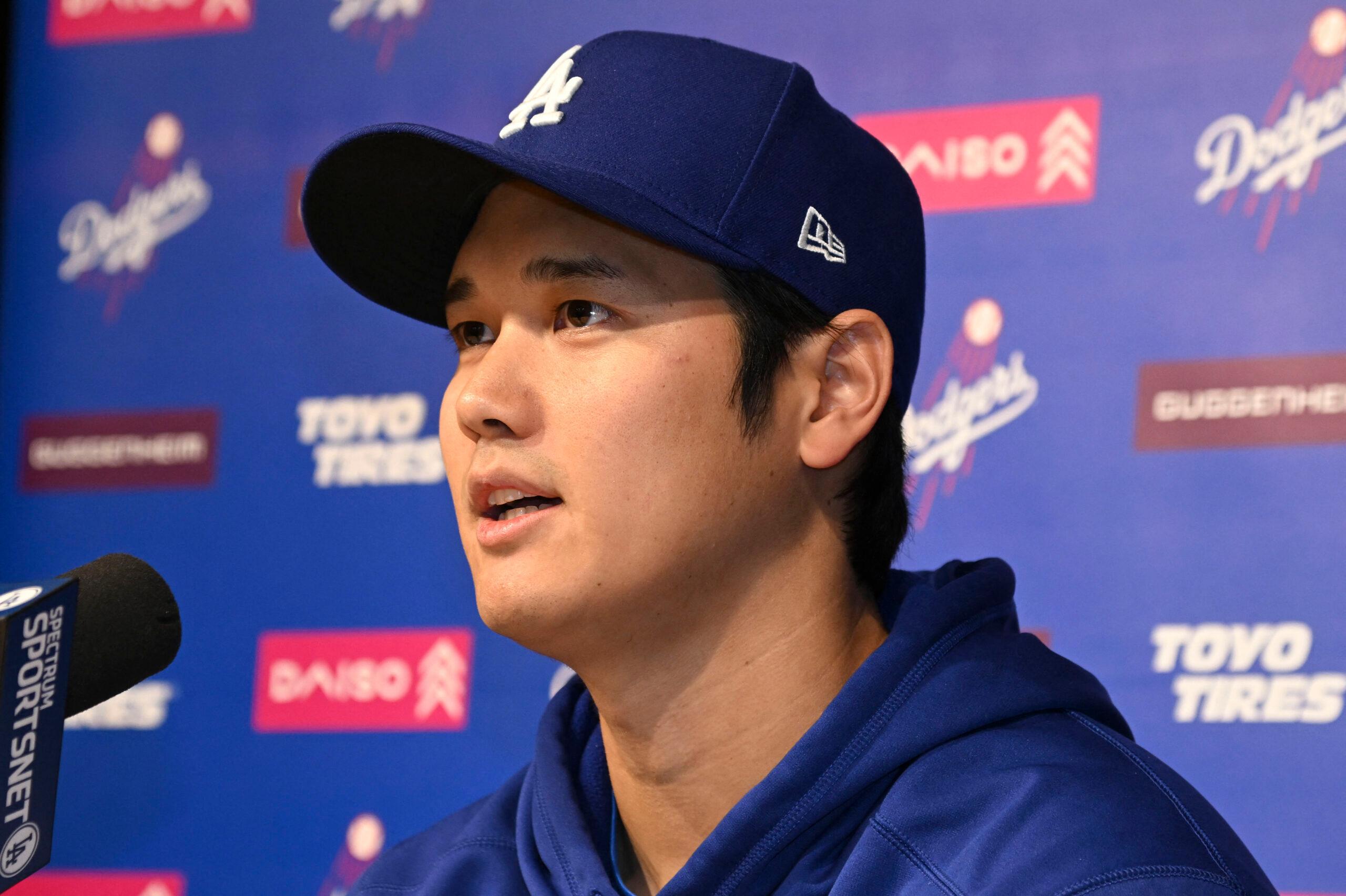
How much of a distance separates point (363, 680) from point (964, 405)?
986 mm

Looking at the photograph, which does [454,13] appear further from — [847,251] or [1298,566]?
[1298,566]

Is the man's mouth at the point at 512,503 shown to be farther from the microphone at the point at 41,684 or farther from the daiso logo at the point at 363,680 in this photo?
the daiso logo at the point at 363,680

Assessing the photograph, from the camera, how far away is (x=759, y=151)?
45.3 inches

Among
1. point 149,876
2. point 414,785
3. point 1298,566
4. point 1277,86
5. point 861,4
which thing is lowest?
point 149,876

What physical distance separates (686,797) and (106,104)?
1827 millimetres

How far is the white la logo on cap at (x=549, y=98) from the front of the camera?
1.16m

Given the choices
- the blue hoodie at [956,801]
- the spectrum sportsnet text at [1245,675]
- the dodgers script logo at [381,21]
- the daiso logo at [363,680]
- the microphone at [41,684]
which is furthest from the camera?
the dodgers script logo at [381,21]

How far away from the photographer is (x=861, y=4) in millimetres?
2084

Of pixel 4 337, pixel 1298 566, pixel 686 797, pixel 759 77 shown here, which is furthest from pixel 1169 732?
pixel 4 337

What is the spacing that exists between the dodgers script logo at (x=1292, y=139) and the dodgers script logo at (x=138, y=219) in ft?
5.23

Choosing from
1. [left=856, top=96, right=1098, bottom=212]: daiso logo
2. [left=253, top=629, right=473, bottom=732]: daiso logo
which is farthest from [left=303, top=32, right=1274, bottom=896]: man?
[left=253, top=629, right=473, bottom=732]: daiso logo

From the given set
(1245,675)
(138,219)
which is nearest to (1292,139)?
(1245,675)

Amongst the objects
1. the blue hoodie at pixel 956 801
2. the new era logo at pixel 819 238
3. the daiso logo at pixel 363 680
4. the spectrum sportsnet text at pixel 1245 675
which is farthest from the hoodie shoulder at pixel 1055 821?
the daiso logo at pixel 363 680

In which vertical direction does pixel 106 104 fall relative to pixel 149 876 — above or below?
above
